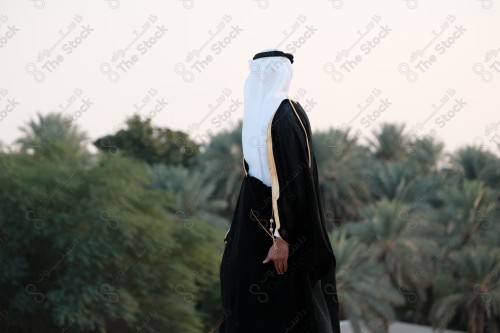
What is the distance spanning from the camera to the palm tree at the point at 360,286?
39.3 meters

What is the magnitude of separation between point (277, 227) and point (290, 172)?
0.88ft

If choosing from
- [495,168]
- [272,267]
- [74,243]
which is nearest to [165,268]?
[74,243]

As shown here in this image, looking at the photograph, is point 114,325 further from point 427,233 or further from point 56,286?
point 427,233

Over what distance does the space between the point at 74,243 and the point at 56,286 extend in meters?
1.81

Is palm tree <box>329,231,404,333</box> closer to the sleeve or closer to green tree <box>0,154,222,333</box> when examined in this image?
green tree <box>0,154,222,333</box>

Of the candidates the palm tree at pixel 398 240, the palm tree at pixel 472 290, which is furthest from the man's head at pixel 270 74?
the palm tree at pixel 398 240

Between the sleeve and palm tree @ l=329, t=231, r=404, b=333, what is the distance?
34963mm

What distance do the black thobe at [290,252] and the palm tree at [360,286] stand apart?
114 feet

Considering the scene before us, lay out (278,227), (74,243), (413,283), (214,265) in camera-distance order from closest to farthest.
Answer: (278,227), (74,243), (214,265), (413,283)

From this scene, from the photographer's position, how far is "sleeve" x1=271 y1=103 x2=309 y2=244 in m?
4.15

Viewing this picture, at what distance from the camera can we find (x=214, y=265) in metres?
41.0

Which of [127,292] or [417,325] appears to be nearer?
[127,292]

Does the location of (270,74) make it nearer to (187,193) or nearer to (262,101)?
(262,101)

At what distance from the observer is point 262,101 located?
4.32 meters
